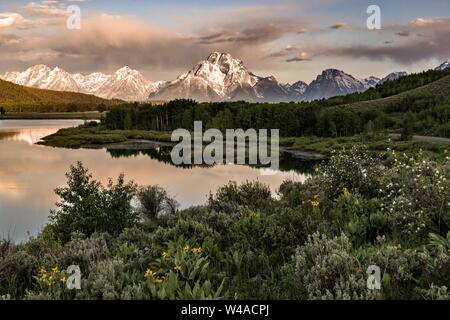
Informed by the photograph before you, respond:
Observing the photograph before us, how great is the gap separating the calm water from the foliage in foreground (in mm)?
13977

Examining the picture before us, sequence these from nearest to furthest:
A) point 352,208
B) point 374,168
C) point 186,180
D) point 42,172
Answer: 1. point 352,208
2. point 374,168
3. point 186,180
4. point 42,172

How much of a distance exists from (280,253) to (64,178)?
1702 inches

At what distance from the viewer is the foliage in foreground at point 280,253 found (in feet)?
19.4

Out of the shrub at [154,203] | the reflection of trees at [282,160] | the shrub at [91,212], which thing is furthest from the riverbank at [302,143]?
the shrub at [91,212]

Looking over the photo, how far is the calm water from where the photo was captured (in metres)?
30.2

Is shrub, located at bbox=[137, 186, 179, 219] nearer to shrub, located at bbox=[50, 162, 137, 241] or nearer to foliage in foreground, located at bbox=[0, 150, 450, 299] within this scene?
shrub, located at bbox=[50, 162, 137, 241]

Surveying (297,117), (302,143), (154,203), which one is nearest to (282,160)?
(302,143)

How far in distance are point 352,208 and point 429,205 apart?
2.08 m

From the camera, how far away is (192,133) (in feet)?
430

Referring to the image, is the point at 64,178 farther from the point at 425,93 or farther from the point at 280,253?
the point at 425,93

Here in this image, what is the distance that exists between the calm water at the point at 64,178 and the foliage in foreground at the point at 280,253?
14.0m

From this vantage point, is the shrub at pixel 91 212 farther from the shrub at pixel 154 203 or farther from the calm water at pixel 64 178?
the calm water at pixel 64 178
